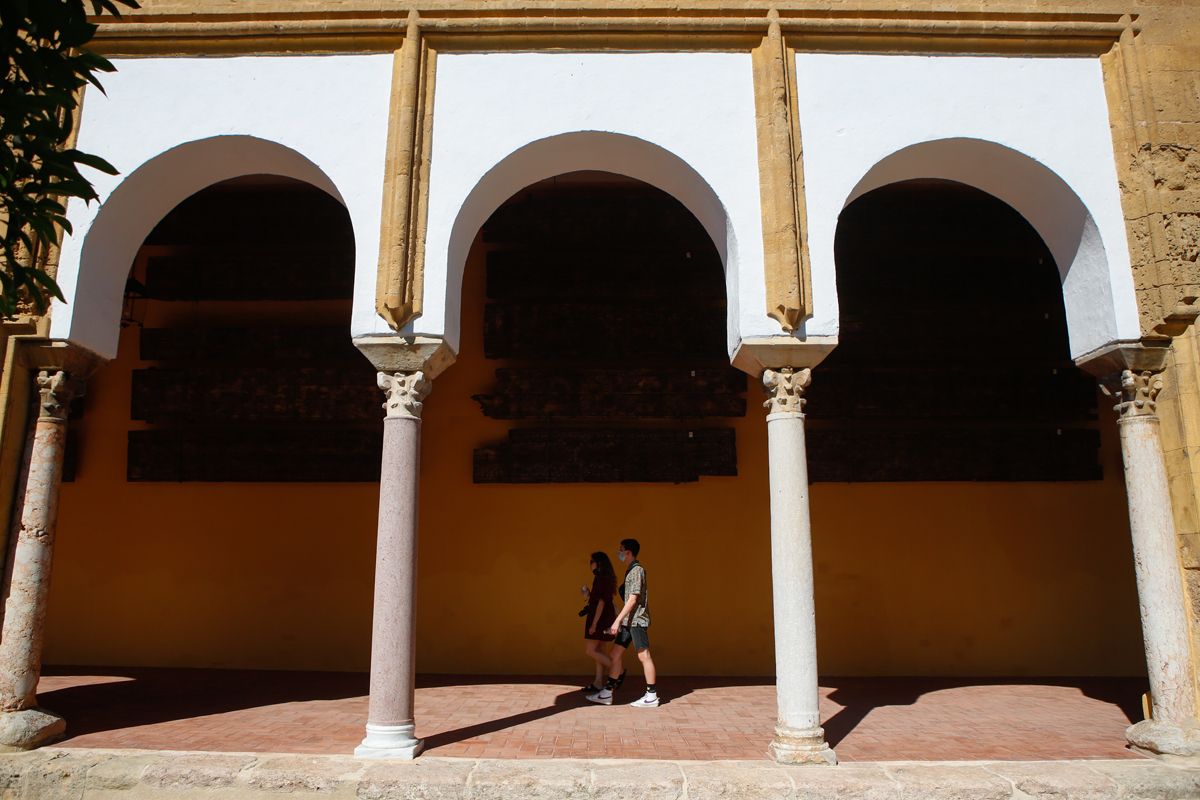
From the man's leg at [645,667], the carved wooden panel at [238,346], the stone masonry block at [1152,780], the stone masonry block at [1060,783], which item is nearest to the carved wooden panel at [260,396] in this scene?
the carved wooden panel at [238,346]

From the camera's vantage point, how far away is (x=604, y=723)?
573 centimetres

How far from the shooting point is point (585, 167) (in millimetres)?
6203

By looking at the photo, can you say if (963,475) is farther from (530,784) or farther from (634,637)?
(530,784)

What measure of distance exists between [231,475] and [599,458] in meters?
3.74

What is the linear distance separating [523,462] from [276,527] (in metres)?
2.61

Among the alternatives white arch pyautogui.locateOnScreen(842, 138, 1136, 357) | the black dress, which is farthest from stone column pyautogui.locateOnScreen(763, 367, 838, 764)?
the black dress

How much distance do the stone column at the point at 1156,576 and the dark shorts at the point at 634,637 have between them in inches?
126

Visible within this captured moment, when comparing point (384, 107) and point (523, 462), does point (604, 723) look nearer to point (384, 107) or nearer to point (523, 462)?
point (523, 462)

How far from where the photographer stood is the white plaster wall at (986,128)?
5566 mm

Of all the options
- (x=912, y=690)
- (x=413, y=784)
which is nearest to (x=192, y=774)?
(x=413, y=784)

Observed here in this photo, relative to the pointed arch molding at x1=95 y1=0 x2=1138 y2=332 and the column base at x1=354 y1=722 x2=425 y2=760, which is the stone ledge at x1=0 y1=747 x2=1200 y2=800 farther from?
the pointed arch molding at x1=95 y1=0 x2=1138 y2=332

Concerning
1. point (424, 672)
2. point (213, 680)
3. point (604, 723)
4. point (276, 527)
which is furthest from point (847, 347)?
point (213, 680)

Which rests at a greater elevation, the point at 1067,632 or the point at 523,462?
the point at 523,462

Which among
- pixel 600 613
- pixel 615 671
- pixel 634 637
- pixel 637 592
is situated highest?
pixel 637 592
